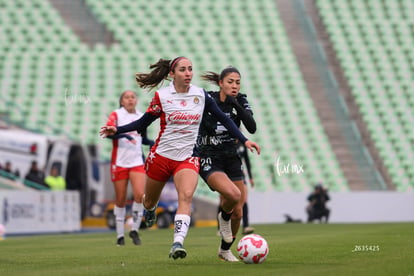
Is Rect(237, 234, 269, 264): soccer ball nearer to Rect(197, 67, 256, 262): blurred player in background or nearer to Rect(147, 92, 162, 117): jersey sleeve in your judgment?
Rect(197, 67, 256, 262): blurred player in background

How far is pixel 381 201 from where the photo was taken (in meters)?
27.4

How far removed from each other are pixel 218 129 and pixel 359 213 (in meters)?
18.7

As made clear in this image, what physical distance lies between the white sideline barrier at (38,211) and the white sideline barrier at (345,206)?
6.51 meters

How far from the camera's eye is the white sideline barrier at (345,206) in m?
26.8

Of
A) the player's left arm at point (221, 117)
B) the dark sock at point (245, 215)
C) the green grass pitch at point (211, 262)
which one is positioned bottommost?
the green grass pitch at point (211, 262)

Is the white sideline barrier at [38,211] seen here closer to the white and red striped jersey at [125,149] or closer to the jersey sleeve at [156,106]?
the white and red striped jersey at [125,149]

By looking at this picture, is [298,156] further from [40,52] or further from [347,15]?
Result: [40,52]

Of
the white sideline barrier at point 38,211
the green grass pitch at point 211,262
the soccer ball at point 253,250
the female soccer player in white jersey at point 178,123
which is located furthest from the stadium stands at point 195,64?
the soccer ball at point 253,250

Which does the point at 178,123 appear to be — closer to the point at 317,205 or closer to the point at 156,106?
the point at 156,106

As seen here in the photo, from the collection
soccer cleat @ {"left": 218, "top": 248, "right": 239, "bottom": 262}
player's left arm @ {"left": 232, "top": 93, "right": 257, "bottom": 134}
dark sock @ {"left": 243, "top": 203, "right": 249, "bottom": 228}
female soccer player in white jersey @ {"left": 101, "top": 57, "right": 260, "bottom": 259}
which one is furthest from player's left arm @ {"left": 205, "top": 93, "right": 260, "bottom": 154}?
dark sock @ {"left": 243, "top": 203, "right": 249, "bottom": 228}

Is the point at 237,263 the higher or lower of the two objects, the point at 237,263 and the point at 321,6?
the lower

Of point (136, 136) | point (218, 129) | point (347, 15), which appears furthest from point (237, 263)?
point (347, 15)

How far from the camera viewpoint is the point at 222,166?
30.6 feet

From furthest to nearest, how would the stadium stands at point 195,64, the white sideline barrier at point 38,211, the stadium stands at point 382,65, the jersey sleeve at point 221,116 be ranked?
the stadium stands at point 382,65, the stadium stands at point 195,64, the white sideline barrier at point 38,211, the jersey sleeve at point 221,116
